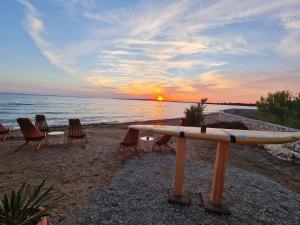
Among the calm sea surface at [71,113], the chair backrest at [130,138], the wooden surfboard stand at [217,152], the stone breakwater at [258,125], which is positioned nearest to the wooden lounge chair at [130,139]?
the chair backrest at [130,138]

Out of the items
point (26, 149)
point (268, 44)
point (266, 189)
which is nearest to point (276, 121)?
point (268, 44)

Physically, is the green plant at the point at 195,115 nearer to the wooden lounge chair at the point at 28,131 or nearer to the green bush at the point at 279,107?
the green bush at the point at 279,107

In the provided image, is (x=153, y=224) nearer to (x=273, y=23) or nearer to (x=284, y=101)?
(x=273, y=23)

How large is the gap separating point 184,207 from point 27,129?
6.60 m

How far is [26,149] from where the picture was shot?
7.99 m

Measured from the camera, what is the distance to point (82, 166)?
6180 mm

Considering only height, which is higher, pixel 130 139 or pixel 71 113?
pixel 130 139

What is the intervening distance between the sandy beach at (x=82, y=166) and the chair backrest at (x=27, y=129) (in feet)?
1.89

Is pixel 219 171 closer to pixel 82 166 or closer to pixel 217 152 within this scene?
pixel 217 152

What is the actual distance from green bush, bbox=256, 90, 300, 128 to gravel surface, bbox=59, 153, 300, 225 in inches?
380

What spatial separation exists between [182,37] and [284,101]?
29.8 ft

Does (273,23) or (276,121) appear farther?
(276,121)

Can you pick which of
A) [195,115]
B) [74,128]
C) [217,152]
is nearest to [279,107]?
[195,115]

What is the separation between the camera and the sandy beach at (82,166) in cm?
450
